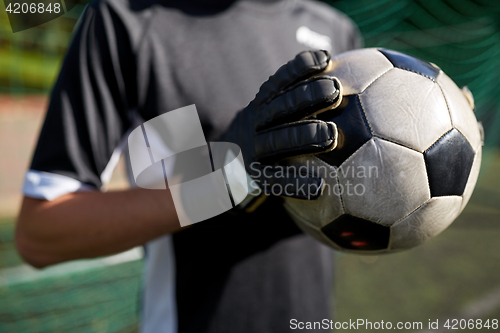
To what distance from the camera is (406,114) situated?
71 cm

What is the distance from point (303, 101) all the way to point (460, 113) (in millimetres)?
339

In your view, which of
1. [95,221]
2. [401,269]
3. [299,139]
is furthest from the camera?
[401,269]

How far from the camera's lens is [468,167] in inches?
29.9

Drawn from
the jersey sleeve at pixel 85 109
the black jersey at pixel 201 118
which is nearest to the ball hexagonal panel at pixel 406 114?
the black jersey at pixel 201 118

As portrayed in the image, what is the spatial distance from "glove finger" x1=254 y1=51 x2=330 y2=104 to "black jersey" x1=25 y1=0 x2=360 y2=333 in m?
0.25

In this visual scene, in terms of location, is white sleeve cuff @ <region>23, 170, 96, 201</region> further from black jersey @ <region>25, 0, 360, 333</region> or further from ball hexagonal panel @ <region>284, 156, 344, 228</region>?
ball hexagonal panel @ <region>284, 156, 344, 228</region>

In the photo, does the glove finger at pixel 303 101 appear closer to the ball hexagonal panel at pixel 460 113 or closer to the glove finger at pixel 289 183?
the glove finger at pixel 289 183

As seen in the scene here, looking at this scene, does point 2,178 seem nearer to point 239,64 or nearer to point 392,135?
point 239,64

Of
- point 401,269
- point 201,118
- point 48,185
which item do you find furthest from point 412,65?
point 401,269

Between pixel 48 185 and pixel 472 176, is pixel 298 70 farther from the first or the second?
pixel 48 185

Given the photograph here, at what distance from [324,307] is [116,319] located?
1835 millimetres

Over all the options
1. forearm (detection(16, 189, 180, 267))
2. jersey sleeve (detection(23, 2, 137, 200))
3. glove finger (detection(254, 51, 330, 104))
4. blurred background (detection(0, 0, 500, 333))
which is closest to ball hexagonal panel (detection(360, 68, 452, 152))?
glove finger (detection(254, 51, 330, 104))

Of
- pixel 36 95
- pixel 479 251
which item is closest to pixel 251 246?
pixel 479 251

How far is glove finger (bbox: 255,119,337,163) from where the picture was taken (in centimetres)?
69
